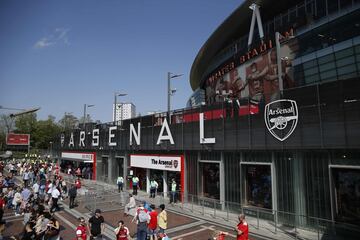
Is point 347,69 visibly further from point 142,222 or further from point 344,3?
point 142,222

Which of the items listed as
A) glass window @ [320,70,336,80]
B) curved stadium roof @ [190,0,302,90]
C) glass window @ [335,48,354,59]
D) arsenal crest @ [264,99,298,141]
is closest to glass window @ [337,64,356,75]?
glass window @ [320,70,336,80]

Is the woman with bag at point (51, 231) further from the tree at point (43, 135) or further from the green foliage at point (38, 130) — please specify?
the tree at point (43, 135)

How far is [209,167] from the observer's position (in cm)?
2083

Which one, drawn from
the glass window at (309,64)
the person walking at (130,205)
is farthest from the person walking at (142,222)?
the glass window at (309,64)

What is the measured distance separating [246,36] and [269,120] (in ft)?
97.1

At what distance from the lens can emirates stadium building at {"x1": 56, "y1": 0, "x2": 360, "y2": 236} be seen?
13.6 m

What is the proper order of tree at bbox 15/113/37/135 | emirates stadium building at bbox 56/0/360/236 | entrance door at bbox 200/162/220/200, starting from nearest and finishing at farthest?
emirates stadium building at bbox 56/0/360/236, entrance door at bbox 200/162/220/200, tree at bbox 15/113/37/135

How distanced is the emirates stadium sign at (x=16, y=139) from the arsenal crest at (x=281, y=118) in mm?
79025

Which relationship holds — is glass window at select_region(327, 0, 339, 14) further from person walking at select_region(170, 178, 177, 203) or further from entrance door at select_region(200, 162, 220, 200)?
person walking at select_region(170, 178, 177, 203)

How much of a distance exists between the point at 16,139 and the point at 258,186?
7929 cm

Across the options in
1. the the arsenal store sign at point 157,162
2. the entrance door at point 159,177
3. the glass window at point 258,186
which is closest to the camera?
the glass window at point 258,186

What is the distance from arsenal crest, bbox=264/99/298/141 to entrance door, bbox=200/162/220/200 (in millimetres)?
5321

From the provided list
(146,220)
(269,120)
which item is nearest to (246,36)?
(269,120)

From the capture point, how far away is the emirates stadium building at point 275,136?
44.6 ft
